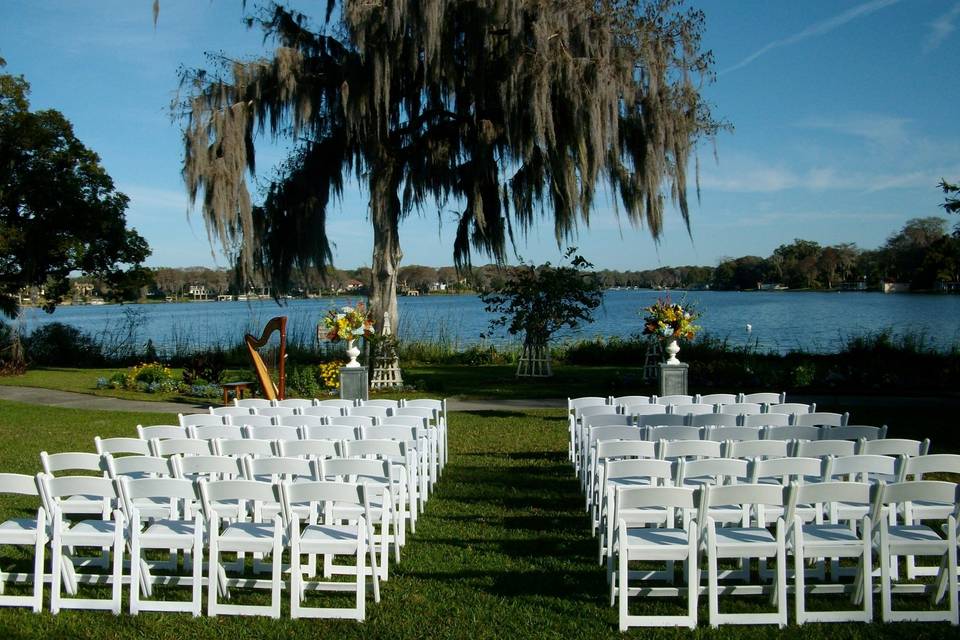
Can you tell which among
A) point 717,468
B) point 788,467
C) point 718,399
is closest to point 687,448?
point 717,468

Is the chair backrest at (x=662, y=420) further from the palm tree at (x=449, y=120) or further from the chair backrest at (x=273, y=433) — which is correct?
the palm tree at (x=449, y=120)

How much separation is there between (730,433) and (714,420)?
3.37ft

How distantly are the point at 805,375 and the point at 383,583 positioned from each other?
491 inches

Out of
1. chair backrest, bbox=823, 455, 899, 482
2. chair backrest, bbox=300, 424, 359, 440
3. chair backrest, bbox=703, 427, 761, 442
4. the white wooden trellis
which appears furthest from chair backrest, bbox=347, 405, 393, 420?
the white wooden trellis

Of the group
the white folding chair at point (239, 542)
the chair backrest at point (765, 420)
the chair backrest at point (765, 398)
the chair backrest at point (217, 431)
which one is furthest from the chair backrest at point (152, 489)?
the chair backrest at point (765, 398)

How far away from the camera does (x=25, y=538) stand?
5.11 metres

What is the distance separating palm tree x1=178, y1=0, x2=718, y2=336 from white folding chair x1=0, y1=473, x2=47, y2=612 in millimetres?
12237

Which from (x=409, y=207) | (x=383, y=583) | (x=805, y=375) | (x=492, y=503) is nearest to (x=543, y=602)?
(x=383, y=583)

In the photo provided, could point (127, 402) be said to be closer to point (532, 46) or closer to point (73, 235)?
point (73, 235)

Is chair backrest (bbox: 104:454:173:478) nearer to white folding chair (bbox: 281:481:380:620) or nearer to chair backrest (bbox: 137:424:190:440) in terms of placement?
white folding chair (bbox: 281:481:380:620)

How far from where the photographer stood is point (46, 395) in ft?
56.4

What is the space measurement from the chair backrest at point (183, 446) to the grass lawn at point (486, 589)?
1.28 meters

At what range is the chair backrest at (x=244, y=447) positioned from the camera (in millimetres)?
6410

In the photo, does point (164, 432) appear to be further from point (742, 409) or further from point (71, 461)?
point (742, 409)
